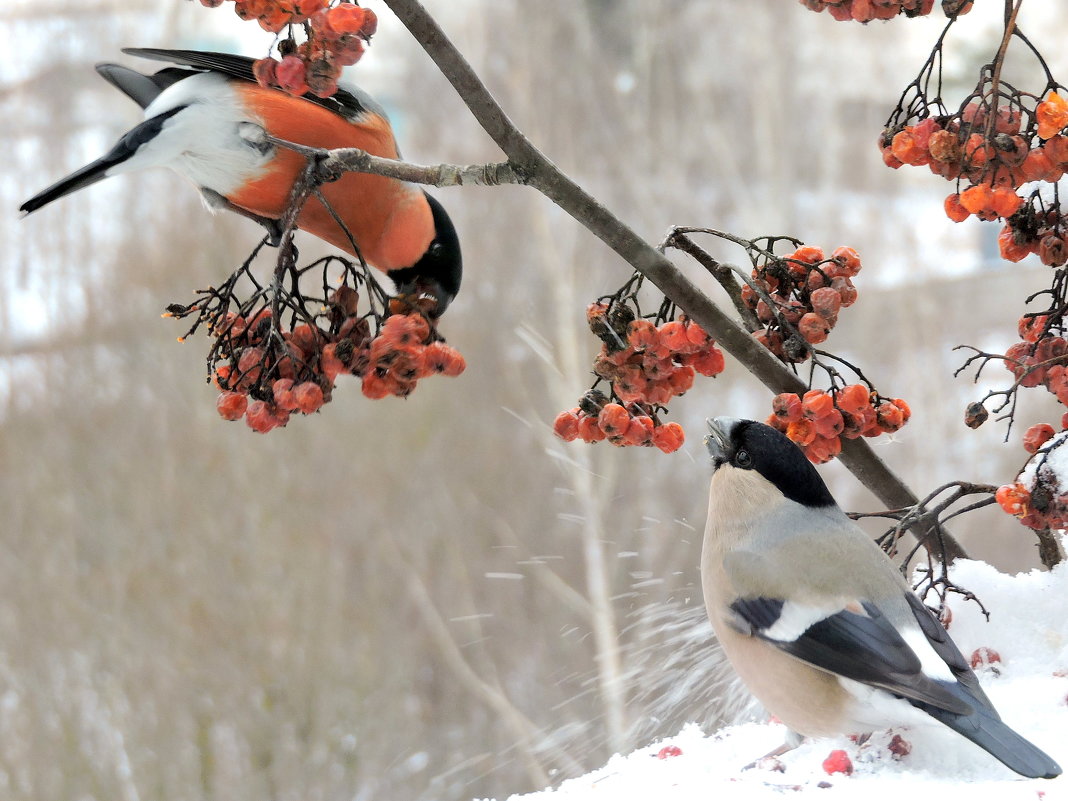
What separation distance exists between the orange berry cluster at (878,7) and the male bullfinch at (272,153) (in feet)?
0.99

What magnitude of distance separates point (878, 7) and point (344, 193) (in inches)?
16.7

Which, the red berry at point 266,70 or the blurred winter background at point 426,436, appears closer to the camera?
the red berry at point 266,70

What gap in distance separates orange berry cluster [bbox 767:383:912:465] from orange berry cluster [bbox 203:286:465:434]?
18cm

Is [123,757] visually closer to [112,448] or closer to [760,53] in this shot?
[112,448]

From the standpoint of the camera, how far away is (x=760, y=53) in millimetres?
2742

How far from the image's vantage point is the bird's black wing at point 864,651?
498mm

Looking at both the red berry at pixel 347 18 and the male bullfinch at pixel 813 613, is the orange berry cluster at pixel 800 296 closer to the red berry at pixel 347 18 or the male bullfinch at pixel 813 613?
the male bullfinch at pixel 813 613

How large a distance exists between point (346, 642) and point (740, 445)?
213 cm

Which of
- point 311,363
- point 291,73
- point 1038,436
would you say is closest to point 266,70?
point 291,73

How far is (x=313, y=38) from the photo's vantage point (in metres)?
0.46

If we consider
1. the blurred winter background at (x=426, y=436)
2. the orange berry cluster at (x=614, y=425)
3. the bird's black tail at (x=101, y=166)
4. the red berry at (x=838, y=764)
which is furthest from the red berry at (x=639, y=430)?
the blurred winter background at (x=426, y=436)

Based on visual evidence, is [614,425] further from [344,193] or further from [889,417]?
[344,193]

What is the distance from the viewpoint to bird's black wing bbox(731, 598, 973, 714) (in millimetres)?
498

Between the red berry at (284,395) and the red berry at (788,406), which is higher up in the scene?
the red berry at (284,395)
